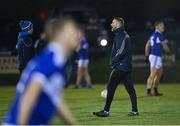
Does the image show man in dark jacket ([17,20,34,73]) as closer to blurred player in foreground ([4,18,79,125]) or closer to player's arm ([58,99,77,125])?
player's arm ([58,99,77,125])

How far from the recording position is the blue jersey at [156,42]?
17.4 metres

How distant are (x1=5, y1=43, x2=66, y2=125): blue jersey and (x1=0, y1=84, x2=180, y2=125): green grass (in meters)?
6.94

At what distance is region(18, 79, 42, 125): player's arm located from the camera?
4.76m

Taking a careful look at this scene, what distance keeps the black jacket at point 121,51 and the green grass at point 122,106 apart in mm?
1078

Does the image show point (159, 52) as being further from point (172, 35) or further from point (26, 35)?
point (172, 35)

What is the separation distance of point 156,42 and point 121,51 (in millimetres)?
5130

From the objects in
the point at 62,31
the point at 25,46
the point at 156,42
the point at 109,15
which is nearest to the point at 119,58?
the point at 25,46

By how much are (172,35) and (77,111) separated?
2070 centimetres

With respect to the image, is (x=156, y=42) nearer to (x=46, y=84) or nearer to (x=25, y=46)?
(x=25, y=46)

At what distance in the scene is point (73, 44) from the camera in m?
5.04

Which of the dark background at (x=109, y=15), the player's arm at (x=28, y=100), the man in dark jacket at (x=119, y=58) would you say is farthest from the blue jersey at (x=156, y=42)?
the player's arm at (x=28, y=100)

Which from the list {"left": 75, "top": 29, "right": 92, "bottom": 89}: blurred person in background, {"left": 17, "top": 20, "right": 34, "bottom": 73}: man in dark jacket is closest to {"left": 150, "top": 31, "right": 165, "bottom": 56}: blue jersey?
{"left": 75, "top": 29, "right": 92, "bottom": 89}: blurred person in background

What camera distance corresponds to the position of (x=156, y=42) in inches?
690

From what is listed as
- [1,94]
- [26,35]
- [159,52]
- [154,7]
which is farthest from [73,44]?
[154,7]
